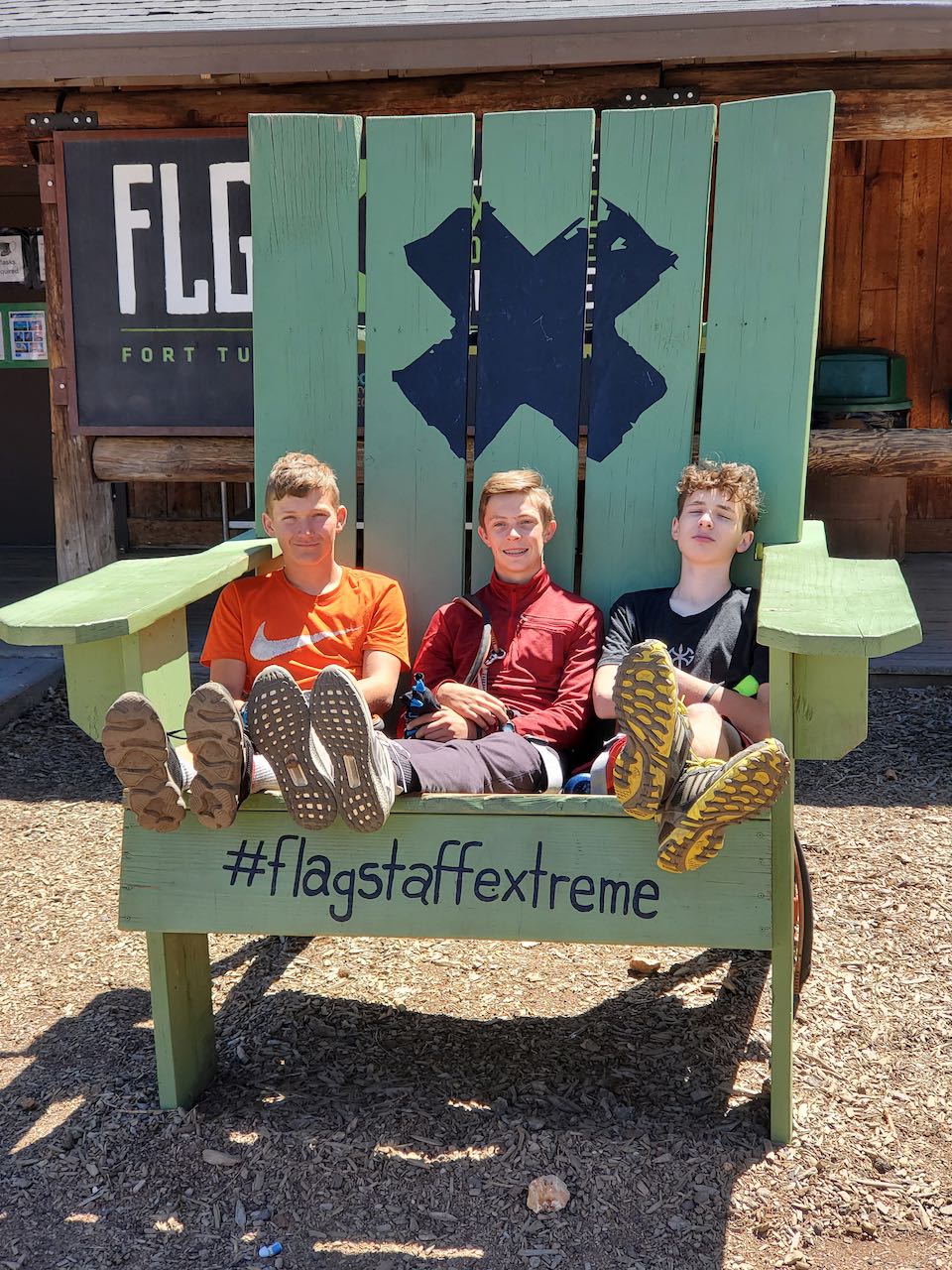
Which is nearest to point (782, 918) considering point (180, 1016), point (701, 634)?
point (701, 634)

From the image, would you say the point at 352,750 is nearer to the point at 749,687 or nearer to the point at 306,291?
the point at 749,687

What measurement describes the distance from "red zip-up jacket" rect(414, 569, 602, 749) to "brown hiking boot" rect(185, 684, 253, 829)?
0.62m

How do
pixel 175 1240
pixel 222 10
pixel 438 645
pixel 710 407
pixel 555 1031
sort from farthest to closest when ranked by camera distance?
pixel 222 10 < pixel 710 407 < pixel 438 645 < pixel 555 1031 < pixel 175 1240

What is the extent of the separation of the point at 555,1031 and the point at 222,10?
3828mm

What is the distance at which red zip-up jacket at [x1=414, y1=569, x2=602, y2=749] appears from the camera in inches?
93.4

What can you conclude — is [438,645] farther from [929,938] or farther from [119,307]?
[119,307]

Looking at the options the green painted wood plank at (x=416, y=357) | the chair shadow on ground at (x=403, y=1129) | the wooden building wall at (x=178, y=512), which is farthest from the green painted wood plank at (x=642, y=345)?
the wooden building wall at (x=178, y=512)

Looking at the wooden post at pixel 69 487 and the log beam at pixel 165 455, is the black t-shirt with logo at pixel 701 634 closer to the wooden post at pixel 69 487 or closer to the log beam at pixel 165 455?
the log beam at pixel 165 455

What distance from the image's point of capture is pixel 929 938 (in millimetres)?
2678

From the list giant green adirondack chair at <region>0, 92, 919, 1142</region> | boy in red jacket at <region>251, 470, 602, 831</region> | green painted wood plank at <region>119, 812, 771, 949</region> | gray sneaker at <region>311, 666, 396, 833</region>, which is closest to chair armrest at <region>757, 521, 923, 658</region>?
giant green adirondack chair at <region>0, 92, 919, 1142</region>

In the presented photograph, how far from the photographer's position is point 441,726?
2256 millimetres

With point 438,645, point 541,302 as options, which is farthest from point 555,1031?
point 541,302

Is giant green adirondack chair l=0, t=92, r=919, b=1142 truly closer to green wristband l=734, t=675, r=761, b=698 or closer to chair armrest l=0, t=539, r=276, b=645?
chair armrest l=0, t=539, r=276, b=645

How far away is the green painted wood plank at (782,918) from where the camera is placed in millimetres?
1865
